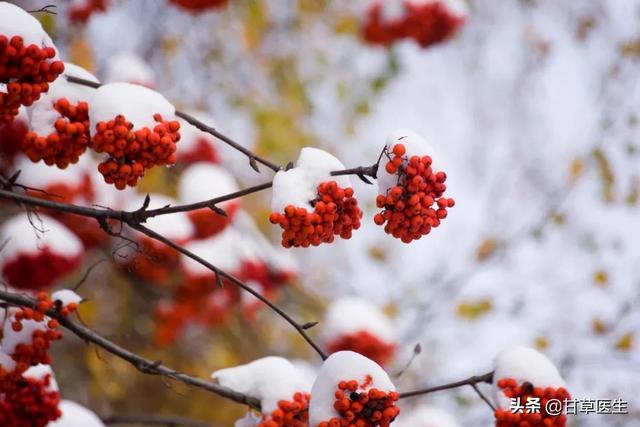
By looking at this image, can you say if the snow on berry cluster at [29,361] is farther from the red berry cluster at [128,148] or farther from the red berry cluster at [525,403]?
the red berry cluster at [525,403]

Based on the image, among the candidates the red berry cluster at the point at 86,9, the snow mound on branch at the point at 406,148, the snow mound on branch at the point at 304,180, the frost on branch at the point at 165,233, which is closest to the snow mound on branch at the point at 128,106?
the snow mound on branch at the point at 304,180

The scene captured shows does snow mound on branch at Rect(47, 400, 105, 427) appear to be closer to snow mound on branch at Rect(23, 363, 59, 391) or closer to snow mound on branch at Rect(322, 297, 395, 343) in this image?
snow mound on branch at Rect(23, 363, 59, 391)

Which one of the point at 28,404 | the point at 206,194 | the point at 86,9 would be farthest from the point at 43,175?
the point at 28,404

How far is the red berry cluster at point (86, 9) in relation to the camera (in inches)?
145

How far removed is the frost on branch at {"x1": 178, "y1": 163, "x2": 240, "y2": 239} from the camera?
372cm

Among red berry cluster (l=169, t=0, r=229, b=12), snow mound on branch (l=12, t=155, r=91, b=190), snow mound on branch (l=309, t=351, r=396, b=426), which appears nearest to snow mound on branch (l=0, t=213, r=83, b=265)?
snow mound on branch (l=12, t=155, r=91, b=190)

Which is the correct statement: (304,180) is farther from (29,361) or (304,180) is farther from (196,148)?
(196,148)

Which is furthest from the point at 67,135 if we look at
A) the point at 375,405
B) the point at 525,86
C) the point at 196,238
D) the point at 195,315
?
the point at 525,86

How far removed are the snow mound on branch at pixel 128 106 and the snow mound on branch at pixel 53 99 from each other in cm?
12

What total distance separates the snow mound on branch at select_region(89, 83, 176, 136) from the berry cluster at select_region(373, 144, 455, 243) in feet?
1.53

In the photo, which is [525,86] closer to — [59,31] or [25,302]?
[59,31]

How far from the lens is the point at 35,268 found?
3172 mm

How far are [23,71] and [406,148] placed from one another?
2.42 feet

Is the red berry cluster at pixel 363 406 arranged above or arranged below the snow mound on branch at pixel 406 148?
below
